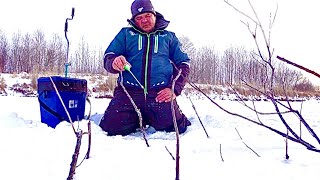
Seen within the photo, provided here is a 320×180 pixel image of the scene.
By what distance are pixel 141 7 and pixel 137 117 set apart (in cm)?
98

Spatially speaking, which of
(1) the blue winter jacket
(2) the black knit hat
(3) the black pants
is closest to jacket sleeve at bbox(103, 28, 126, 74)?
(1) the blue winter jacket

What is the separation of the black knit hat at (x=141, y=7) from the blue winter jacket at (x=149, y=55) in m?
0.12

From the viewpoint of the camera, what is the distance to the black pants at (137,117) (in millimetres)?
3084

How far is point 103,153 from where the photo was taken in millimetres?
1619

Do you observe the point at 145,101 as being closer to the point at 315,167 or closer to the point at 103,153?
the point at 103,153

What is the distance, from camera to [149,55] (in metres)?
3.32

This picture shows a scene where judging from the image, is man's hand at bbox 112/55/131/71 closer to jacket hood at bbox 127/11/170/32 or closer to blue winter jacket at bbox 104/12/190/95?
blue winter jacket at bbox 104/12/190/95

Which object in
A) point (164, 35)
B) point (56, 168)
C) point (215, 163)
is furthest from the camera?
point (164, 35)

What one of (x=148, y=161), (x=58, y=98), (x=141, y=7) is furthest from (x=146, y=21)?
(x=148, y=161)

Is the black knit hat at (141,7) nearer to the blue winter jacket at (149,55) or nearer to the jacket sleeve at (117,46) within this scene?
the blue winter jacket at (149,55)

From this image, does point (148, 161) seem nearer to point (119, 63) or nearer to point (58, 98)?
point (119, 63)

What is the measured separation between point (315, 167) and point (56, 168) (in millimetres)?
1024

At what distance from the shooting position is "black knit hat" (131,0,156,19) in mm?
3254

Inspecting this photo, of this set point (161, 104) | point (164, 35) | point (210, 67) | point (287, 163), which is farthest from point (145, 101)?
point (210, 67)
